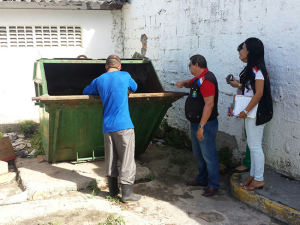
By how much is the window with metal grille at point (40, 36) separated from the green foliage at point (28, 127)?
5.73ft

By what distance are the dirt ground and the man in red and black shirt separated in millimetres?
315

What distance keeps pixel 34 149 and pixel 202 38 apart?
3.38 metres

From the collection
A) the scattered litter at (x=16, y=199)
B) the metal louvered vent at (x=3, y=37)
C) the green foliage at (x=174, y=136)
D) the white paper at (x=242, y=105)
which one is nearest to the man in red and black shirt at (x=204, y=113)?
the white paper at (x=242, y=105)

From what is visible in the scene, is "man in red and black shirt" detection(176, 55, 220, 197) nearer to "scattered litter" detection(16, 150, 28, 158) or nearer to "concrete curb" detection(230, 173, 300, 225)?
"concrete curb" detection(230, 173, 300, 225)

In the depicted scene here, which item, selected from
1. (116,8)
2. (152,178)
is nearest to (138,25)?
(116,8)

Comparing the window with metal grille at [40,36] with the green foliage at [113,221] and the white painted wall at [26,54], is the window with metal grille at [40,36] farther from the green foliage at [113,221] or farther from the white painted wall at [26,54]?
the green foliage at [113,221]

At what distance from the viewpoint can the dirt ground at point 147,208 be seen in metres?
3.42

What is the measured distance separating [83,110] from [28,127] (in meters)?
3.15

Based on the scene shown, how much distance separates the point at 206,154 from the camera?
12.9 ft

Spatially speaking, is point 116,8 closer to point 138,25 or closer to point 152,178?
point 138,25

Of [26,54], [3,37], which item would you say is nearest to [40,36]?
[26,54]

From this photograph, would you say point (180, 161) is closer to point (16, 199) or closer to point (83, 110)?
point (83, 110)

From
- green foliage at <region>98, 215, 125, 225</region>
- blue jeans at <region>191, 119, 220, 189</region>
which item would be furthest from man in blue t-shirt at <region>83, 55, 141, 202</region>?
blue jeans at <region>191, 119, 220, 189</region>

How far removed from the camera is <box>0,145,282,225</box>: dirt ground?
3424mm
